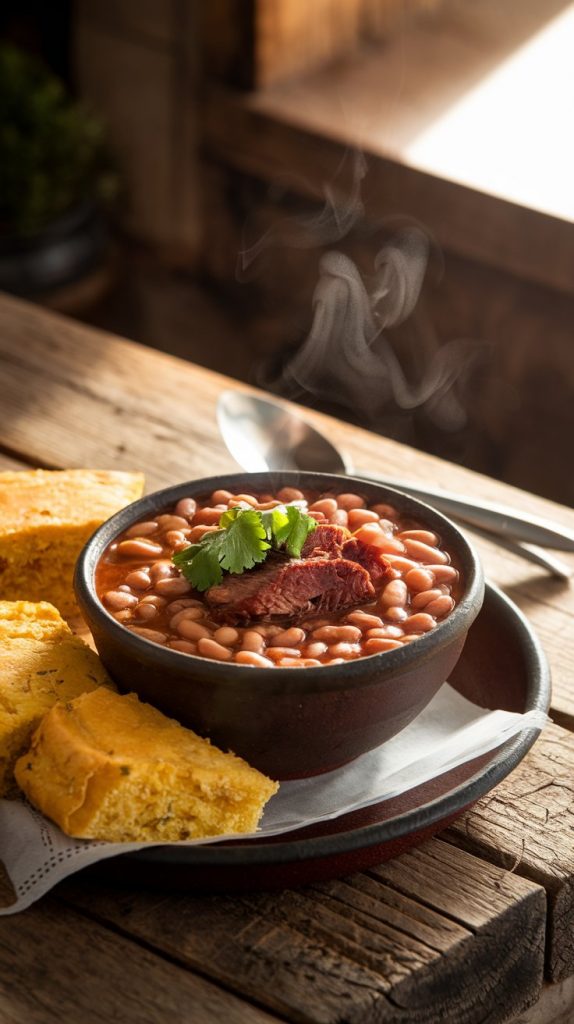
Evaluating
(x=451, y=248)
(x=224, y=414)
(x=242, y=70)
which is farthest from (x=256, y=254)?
(x=224, y=414)

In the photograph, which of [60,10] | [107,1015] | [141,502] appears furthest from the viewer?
[60,10]

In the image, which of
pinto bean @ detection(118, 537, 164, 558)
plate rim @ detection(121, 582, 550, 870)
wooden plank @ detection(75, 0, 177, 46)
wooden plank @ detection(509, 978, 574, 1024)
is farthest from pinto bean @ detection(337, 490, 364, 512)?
wooden plank @ detection(75, 0, 177, 46)

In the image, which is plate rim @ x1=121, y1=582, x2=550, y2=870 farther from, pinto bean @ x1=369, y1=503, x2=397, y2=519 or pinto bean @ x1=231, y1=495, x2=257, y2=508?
pinto bean @ x1=231, y1=495, x2=257, y2=508

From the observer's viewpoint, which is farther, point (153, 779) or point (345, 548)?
point (345, 548)

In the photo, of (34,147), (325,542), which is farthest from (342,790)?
(34,147)

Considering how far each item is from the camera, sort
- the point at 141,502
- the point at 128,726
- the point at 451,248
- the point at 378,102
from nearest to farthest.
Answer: the point at 128,726 → the point at 141,502 → the point at 451,248 → the point at 378,102

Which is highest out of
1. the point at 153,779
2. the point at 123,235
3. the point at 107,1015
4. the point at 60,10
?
the point at 153,779

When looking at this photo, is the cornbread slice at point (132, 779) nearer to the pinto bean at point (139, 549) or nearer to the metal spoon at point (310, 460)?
the pinto bean at point (139, 549)

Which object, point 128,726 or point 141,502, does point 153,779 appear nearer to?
point 128,726
